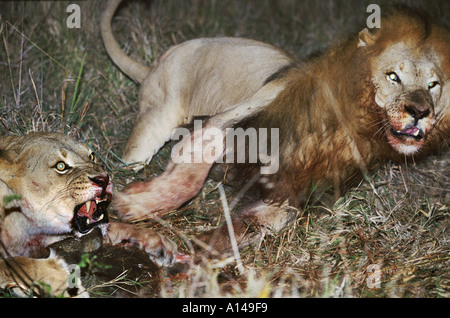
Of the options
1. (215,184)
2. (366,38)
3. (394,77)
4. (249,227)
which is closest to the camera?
(394,77)

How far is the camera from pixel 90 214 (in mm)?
3045

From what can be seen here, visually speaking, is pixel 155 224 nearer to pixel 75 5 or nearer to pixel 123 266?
pixel 123 266

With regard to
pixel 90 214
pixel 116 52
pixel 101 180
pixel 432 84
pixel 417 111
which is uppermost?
pixel 116 52

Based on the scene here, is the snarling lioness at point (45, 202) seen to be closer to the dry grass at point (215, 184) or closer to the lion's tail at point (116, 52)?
the dry grass at point (215, 184)

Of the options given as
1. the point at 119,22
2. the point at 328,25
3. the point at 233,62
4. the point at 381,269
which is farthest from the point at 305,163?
the point at 328,25

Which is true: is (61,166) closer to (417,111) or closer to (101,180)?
(101,180)

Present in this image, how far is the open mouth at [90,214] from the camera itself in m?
2.97

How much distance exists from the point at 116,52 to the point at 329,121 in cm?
213

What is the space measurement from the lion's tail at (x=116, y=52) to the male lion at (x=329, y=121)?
3.83 ft

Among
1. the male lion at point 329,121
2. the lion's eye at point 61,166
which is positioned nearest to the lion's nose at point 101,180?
the lion's eye at point 61,166

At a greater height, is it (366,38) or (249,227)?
(366,38)

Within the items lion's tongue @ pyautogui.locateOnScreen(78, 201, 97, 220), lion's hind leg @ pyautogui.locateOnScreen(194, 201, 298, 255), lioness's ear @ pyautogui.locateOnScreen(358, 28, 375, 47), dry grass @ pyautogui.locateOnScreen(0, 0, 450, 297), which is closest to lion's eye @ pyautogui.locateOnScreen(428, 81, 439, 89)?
lioness's ear @ pyautogui.locateOnScreen(358, 28, 375, 47)

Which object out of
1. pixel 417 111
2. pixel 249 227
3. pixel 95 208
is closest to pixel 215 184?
pixel 249 227

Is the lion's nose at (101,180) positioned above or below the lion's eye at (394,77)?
below
